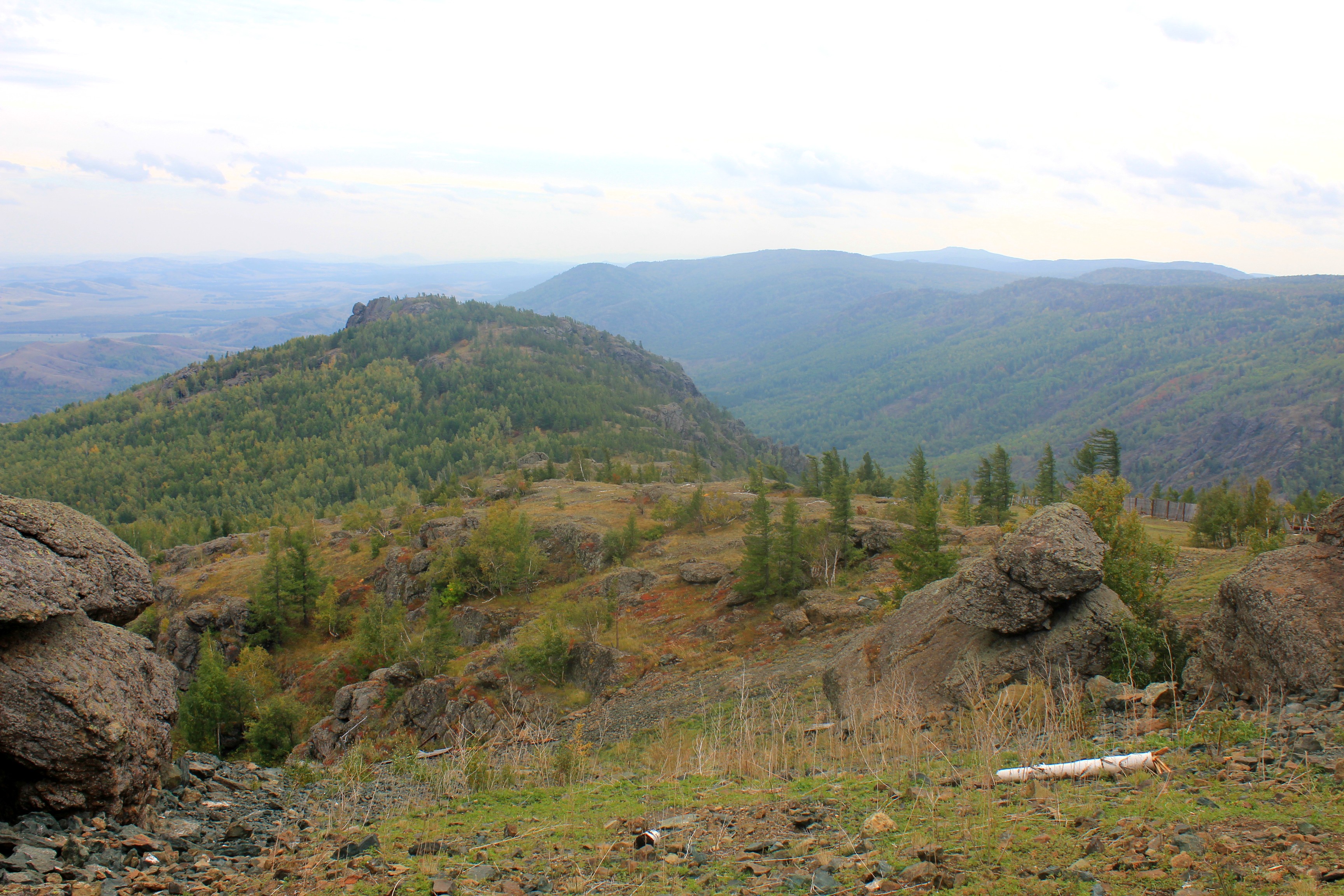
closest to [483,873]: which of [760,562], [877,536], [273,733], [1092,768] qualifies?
[1092,768]

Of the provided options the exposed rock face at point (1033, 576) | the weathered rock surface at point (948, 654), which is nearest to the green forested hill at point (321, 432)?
the weathered rock surface at point (948, 654)

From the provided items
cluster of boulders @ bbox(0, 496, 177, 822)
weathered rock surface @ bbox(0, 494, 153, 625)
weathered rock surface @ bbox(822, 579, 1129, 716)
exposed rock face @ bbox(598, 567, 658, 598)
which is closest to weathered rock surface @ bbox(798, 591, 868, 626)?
weathered rock surface @ bbox(822, 579, 1129, 716)

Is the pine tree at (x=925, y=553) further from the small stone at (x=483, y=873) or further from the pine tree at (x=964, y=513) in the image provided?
the small stone at (x=483, y=873)

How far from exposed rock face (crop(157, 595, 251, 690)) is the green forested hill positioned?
63.7 m

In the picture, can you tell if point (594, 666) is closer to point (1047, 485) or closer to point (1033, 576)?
point (1033, 576)

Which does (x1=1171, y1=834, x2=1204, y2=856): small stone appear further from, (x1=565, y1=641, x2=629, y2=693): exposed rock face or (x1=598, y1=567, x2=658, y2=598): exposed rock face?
(x1=598, y1=567, x2=658, y2=598): exposed rock face

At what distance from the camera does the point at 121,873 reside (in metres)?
7.31

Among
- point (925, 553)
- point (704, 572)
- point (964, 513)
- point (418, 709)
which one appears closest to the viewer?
point (925, 553)

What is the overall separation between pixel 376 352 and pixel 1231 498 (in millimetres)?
198641

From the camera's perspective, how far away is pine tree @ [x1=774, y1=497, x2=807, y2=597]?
1226 inches

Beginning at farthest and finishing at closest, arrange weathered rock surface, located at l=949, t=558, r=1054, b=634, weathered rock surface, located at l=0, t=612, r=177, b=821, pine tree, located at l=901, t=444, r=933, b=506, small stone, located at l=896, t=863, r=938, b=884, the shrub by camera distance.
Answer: pine tree, located at l=901, t=444, r=933, b=506, the shrub, weathered rock surface, located at l=949, t=558, r=1054, b=634, weathered rock surface, located at l=0, t=612, r=177, b=821, small stone, located at l=896, t=863, r=938, b=884

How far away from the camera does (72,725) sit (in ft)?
26.4

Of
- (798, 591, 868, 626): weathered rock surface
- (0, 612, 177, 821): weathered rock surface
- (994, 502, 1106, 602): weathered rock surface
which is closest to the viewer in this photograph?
(0, 612, 177, 821): weathered rock surface

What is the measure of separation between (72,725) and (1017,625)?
15.1 m
